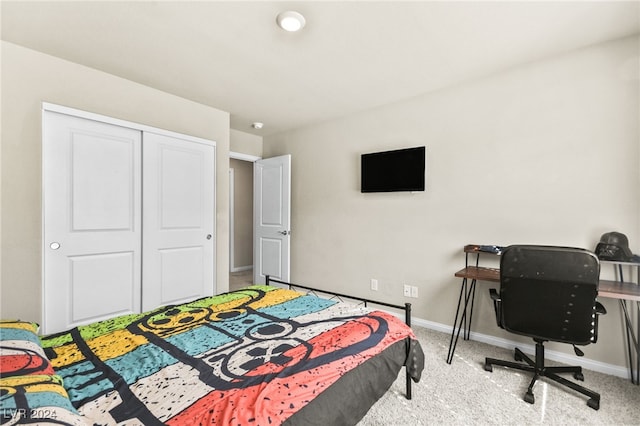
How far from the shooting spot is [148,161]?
295 centimetres

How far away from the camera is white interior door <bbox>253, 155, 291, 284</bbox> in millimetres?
4113

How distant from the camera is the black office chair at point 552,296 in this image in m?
1.76

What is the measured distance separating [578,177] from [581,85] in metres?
0.72

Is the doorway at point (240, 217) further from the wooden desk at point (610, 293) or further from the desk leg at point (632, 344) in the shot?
the desk leg at point (632, 344)

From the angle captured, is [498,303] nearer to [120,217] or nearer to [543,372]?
[543,372]

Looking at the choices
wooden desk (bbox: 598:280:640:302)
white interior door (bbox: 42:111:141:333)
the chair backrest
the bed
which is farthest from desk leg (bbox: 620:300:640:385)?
white interior door (bbox: 42:111:141:333)

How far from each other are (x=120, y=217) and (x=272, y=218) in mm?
1934

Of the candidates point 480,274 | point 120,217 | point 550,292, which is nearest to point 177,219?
point 120,217

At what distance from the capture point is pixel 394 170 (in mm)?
3281

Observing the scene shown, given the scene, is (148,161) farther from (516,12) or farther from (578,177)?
(578,177)

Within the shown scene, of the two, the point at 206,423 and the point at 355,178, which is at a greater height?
the point at 355,178

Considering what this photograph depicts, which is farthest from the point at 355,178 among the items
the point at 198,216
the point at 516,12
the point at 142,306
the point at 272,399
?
the point at 272,399

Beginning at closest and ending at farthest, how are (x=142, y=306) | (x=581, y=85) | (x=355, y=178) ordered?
(x=581, y=85) < (x=142, y=306) < (x=355, y=178)

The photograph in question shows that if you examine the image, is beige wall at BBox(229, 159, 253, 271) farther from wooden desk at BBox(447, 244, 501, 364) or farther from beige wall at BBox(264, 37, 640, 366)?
wooden desk at BBox(447, 244, 501, 364)
